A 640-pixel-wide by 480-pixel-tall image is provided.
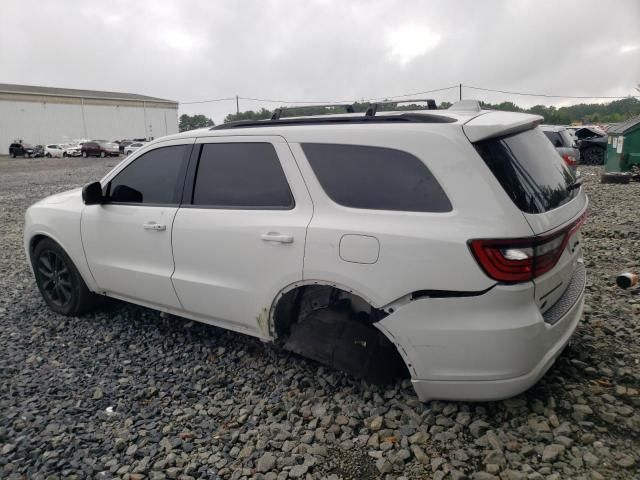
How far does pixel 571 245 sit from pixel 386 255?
116 centimetres

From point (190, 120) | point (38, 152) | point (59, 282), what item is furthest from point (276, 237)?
point (190, 120)

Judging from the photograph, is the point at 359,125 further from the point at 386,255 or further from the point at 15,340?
the point at 15,340

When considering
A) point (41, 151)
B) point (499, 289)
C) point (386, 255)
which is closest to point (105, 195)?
point (386, 255)

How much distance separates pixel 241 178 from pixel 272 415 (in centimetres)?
157

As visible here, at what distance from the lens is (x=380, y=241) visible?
2.74 metres

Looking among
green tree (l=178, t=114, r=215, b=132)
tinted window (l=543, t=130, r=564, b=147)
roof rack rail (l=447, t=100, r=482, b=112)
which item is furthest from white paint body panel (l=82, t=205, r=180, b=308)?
green tree (l=178, t=114, r=215, b=132)

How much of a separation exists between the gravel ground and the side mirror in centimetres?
115

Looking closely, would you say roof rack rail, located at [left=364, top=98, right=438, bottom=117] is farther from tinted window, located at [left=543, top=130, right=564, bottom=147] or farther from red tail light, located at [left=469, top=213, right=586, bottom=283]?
tinted window, located at [left=543, top=130, right=564, bottom=147]

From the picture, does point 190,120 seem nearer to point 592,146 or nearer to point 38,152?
point 38,152

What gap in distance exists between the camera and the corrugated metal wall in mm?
57500

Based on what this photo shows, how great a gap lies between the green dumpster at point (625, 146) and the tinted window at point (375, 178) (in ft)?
42.2

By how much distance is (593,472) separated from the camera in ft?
8.11

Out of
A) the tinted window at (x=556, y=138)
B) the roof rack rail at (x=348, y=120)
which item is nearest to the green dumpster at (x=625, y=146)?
the tinted window at (x=556, y=138)

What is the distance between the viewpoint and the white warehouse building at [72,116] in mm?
57625
